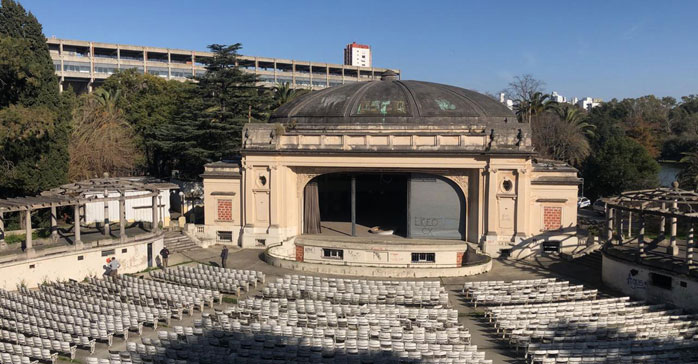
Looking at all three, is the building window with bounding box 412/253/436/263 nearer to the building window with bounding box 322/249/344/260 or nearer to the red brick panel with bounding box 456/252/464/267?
the red brick panel with bounding box 456/252/464/267

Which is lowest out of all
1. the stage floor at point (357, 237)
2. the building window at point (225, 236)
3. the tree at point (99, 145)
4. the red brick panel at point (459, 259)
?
the red brick panel at point (459, 259)

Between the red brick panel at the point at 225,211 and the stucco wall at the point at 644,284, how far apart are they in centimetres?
2329

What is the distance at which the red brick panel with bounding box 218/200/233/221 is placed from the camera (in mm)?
38281

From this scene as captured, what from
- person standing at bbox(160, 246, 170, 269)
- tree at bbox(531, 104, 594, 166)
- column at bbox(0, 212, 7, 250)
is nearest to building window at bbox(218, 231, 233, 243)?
person standing at bbox(160, 246, 170, 269)

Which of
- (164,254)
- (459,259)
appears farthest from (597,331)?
(164,254)

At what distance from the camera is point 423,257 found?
32.6 metres

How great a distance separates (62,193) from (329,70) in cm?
9670

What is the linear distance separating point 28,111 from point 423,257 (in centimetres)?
2474

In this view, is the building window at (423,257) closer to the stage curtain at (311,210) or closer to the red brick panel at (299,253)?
the red brick panel at (299,253)

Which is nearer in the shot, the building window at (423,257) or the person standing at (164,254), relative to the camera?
the person standing at (164,254)

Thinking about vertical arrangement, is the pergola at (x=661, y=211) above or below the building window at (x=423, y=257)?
above

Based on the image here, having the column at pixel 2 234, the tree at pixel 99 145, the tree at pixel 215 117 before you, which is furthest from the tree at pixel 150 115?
the column at pixel 2 234

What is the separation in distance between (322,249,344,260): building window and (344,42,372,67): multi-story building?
454 ft

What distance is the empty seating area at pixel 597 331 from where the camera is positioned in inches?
661
